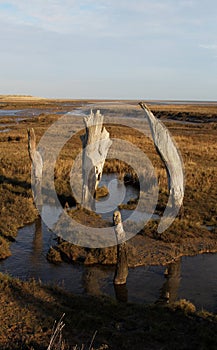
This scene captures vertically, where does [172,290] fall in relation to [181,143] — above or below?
below

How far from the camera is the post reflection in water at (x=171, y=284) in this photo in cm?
1015

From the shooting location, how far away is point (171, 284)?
10984 mm

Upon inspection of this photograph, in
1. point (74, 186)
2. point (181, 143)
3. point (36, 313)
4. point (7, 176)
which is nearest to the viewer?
point (36, 313)

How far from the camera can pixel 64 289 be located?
1028 centimetres

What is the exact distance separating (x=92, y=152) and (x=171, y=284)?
24.0 feet

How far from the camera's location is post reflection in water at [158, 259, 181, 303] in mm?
10148

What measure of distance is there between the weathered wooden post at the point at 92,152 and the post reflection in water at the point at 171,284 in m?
6.02

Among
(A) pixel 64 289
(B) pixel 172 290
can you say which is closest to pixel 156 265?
(B) pixel 172 290

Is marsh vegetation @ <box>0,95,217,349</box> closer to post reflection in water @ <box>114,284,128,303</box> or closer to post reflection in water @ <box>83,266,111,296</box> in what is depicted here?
post reflection in water @ <box>83,266,111,296</box>

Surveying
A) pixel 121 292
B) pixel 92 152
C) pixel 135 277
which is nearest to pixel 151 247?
pixel 135 277

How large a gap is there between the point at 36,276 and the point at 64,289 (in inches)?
50.6

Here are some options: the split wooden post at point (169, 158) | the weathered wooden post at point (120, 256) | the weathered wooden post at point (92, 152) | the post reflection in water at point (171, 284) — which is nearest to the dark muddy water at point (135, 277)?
the post reflection in water at point (171, 284)

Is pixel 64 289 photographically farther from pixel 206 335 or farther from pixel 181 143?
pixel 181 143

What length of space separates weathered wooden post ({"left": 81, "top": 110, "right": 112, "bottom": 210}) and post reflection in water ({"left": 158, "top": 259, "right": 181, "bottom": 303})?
6.02m
